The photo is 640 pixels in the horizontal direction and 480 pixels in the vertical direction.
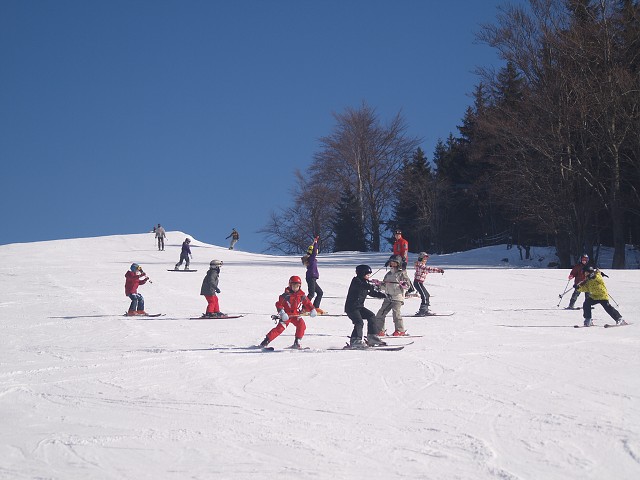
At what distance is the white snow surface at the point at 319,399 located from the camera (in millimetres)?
5578

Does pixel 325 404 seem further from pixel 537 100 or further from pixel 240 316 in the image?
pixel 537 100

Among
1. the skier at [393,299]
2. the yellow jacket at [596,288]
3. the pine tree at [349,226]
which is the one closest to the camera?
the skier at [393,299]

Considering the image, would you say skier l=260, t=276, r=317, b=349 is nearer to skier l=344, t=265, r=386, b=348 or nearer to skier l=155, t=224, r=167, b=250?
skier l=344, t=265, r=386, b=348

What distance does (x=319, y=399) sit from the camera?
7.89m

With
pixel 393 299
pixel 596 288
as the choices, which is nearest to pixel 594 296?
pixel 596 288

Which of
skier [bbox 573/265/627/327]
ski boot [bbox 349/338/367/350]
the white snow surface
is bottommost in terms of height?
the white snow surface

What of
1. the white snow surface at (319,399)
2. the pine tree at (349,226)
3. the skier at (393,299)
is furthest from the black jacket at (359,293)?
the pine tree at (349,226)

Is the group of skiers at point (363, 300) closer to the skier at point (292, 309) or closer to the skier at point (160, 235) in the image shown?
the skier at point (292, 309)

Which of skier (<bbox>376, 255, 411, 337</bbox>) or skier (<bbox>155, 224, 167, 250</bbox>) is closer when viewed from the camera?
skier (<bbox>376, 255, 411, 337</bbox>)

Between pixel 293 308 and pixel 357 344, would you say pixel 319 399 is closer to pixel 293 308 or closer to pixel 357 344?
pixel 357 344

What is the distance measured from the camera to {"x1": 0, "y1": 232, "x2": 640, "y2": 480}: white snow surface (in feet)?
18.3

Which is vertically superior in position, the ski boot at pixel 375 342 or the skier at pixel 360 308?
the skier at pixel 360 308

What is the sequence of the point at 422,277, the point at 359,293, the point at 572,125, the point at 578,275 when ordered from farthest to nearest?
the point at 572,125, the point at 578,275, the point at 422,277, the point at 359,293

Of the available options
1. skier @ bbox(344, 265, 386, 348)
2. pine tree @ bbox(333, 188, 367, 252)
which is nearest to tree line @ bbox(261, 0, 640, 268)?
pine tree @ bbox(333, 188, 367, 252)
